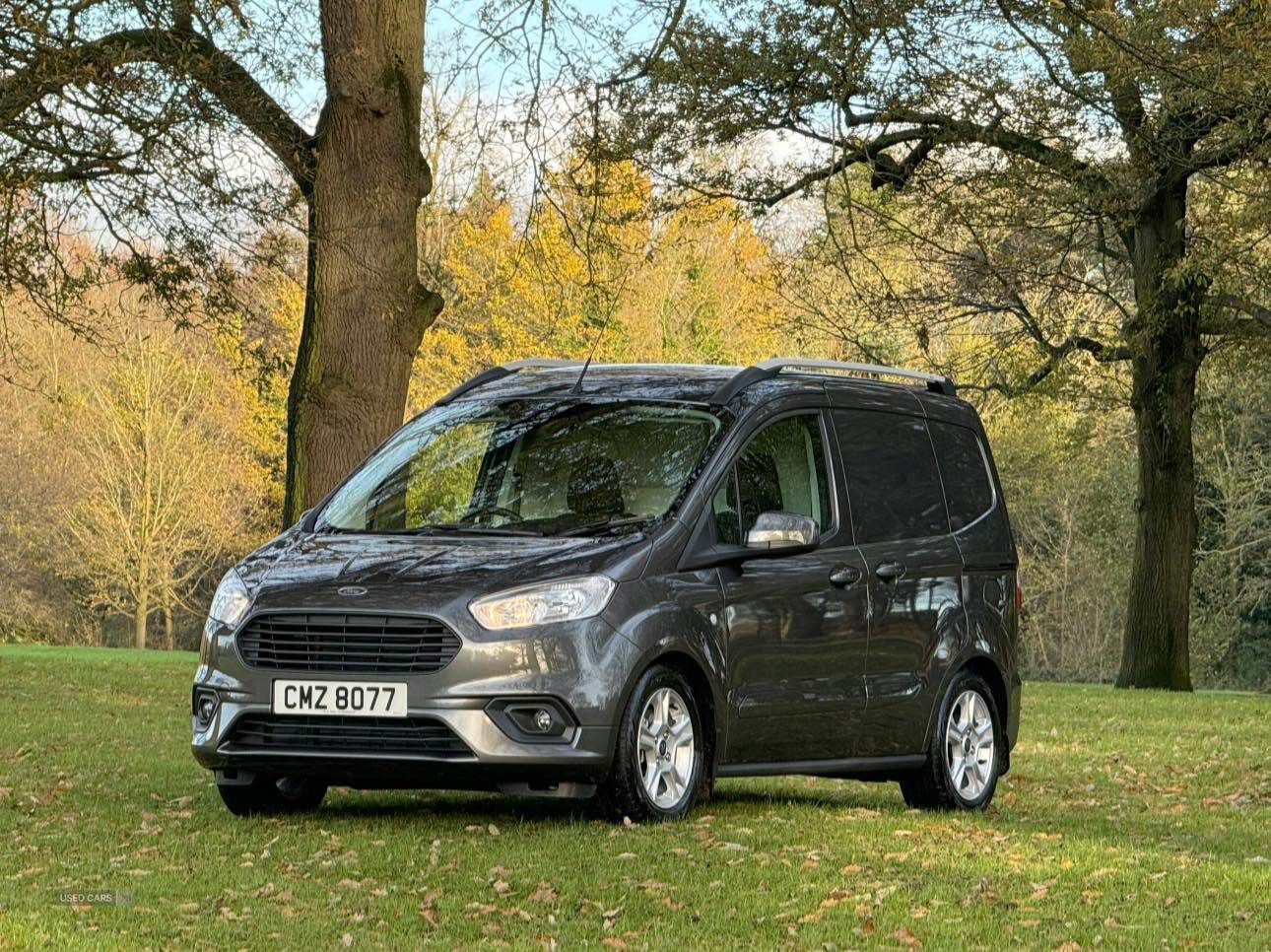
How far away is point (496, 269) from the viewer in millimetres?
40500

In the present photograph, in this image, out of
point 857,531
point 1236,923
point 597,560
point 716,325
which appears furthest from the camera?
point 716,325

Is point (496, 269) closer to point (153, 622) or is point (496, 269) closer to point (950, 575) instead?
point (153, 622)

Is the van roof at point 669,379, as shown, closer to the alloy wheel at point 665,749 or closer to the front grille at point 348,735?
the alloy wheel at point 665,749

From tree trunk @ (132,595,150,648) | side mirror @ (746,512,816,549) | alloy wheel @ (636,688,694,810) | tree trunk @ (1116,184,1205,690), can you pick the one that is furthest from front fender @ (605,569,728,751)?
tree trunk @ (132,595,150,648)

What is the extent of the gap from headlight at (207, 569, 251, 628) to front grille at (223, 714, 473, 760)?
0.44m

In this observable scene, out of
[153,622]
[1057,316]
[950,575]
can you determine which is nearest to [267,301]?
[153,622]

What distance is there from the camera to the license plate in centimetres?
802

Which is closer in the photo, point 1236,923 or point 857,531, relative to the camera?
point 1236,923

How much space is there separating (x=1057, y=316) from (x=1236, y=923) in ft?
73.2

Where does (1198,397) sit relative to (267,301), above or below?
below

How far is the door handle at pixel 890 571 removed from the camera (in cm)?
969

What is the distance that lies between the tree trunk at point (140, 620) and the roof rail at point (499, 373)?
1468 inches

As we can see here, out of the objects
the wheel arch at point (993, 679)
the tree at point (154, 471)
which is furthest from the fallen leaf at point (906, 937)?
the tree at point (154, 471)

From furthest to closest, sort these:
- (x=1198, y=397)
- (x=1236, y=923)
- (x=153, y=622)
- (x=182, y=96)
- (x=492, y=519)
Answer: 1. (x=153, y=622)
2. (x=1198, y=397)
3. (x=182, y=96)
4. (x=492, y=519)
5. (x=1236, y=923)
